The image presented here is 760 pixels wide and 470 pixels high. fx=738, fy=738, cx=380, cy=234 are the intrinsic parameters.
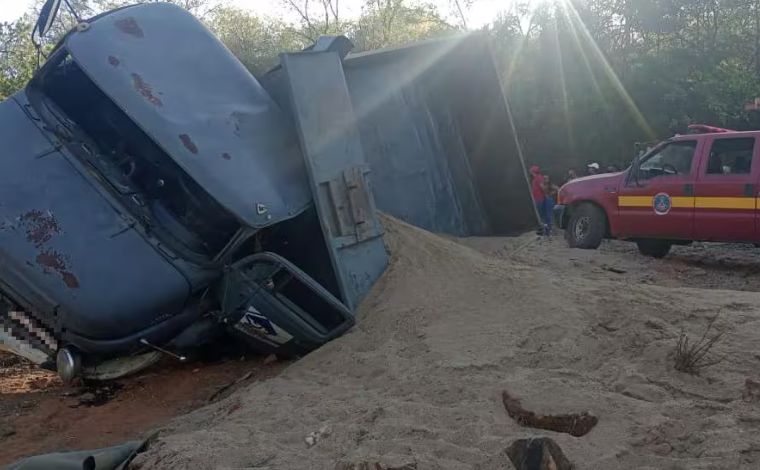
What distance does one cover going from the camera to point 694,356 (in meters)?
3.49

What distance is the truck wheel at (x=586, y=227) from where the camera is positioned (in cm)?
1030

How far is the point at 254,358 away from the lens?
5074 millimetres

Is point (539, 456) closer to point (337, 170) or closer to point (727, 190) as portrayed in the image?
point (337, 170)

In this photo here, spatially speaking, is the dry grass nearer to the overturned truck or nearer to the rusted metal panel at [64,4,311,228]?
the overturned truck

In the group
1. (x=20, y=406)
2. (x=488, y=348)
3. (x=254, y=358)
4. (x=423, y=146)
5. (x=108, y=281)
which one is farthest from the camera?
(x=423, y=146)

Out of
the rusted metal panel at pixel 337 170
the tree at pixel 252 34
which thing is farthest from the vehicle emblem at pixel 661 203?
the tree at pixel 252 34

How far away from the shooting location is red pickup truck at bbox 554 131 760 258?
8.58 meters

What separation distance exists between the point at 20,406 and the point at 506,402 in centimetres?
310

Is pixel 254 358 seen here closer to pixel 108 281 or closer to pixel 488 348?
pixel 108 281

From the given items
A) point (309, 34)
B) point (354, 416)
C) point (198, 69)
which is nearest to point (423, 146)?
point (198, 69)

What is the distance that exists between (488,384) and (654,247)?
7.21 m

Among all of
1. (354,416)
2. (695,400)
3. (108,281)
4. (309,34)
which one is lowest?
(695,400)

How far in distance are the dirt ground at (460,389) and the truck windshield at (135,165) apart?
38.6 inches

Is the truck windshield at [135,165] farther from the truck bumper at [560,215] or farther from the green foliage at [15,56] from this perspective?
the green foliage at [15,56]
